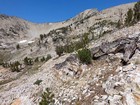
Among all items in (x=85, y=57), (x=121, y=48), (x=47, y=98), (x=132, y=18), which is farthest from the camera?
(x=132, y=18)

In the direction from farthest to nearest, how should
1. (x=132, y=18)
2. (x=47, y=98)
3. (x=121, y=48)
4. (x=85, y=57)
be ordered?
(x=132, y=18), (x=85, y=57), (x=121, y=48), (x=47, y=98)

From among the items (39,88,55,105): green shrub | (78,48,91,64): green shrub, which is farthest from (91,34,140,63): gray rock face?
(39,88,55,105): green shrub

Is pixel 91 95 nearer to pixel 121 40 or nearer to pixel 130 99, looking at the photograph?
pixel 130 99

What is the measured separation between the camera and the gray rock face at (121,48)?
17.9 meters

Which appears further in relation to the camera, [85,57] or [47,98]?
[85,57]

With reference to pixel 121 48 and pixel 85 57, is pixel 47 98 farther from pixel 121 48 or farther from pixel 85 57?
pixel 121 48

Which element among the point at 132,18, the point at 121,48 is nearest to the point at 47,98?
the point at 121,48

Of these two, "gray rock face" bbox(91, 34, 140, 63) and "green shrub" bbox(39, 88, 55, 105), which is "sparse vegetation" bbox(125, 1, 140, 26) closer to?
"gray rock face" bbox(91, 34, 140, 63)

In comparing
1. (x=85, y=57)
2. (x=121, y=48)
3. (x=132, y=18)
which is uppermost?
(x=132, y=18)

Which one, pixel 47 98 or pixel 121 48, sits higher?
pixel 121 48

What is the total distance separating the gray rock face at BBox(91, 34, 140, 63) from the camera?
704 inches

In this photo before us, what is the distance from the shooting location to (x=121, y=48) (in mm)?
19156

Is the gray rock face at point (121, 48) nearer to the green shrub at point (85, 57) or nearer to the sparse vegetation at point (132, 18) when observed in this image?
the green shrub at point (85, 57)

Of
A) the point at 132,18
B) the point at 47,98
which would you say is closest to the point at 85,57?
the point at 47,98
